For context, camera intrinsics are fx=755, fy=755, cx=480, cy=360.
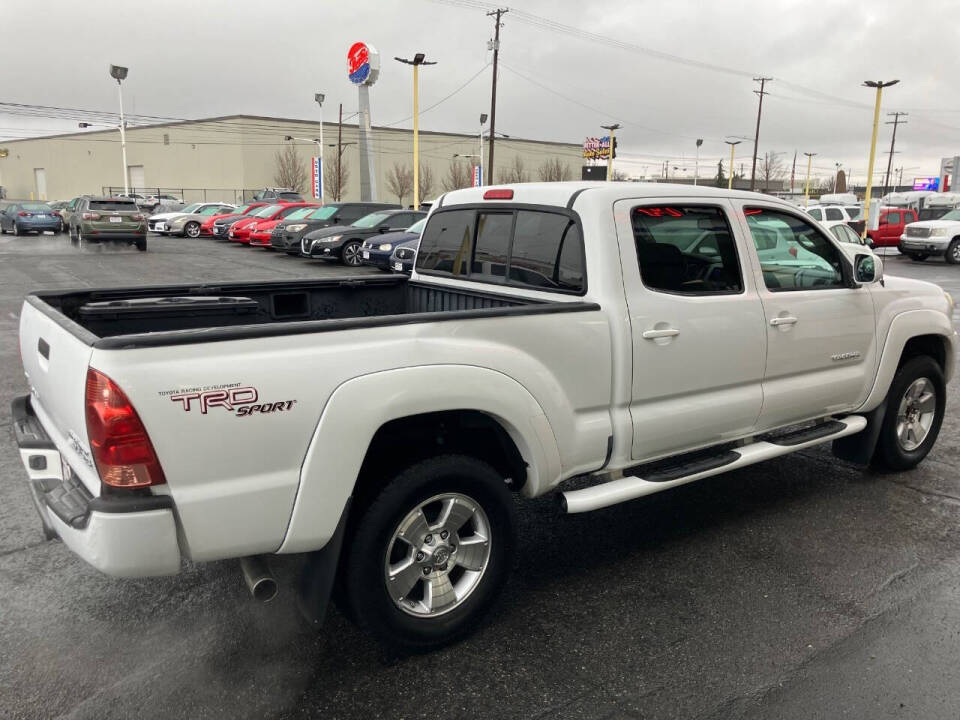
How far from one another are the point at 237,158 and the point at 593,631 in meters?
79.2

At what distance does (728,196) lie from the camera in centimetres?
415

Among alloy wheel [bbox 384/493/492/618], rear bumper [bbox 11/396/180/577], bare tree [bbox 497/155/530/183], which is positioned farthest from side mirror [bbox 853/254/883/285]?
bare tree [bbox 497/155/530/183]

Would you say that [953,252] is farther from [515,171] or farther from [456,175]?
[515,171]

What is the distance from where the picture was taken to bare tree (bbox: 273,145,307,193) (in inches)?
2945

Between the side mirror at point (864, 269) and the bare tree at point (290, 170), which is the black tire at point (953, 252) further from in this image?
the bare tree at point (290, 170)

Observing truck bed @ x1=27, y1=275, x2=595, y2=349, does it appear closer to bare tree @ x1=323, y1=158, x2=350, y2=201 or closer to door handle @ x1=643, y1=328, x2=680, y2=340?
door handle @ x1=643, y1=328, x2=680, y2=340

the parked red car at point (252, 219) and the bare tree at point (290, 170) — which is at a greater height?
the bare tree at point (290, 170)

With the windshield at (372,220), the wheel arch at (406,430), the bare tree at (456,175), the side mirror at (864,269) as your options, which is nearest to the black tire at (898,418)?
the side mirror at (864,269)

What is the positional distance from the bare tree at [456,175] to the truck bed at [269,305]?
79420 mm

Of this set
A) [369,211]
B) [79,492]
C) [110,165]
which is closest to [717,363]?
[79,492]

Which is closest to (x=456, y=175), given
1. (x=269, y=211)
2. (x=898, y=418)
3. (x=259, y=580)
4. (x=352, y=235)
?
(x=269, y=211)

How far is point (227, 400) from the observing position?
98.2 inches

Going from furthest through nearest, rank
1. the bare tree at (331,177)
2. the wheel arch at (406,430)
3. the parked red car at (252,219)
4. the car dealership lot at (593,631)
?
the bare tree at (331,177), the parked red car at (252,219), the car dealership lot at (593,631), the wheel arch at (406,430)

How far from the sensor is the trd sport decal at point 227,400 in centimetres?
243
